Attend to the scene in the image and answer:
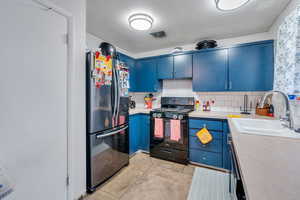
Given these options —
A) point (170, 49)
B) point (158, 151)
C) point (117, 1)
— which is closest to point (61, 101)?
point (117, 1)

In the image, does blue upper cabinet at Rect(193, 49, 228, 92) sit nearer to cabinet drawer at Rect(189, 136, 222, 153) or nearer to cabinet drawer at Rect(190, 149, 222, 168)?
cabinet drawer at Rect(189, 136, 222, 153)

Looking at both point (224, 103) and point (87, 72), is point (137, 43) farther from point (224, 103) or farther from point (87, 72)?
point (224, 103)

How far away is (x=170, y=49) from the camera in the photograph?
305 centimetres

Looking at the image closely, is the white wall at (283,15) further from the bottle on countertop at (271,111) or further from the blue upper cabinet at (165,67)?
the blue upper cabinet at (165,67)

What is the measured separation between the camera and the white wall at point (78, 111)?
141cm

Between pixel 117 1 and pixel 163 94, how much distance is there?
2.04 m

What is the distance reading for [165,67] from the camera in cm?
283

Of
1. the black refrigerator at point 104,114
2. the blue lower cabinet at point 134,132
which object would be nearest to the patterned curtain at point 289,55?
the black refrigerator at point 104,114

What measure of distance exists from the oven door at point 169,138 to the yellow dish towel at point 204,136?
0.23 m

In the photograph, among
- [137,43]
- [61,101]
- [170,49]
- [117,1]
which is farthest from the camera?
[170,49]

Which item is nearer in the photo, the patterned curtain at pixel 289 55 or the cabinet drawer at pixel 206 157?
the patterned curtain at pixel 289 55

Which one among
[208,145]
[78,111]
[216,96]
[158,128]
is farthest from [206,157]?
[78,111]

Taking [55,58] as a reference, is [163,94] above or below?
below

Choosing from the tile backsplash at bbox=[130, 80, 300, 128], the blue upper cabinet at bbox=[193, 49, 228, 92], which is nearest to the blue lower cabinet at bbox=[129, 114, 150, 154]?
the tile backsplash at bbox=[130, 80, 300, 128]
